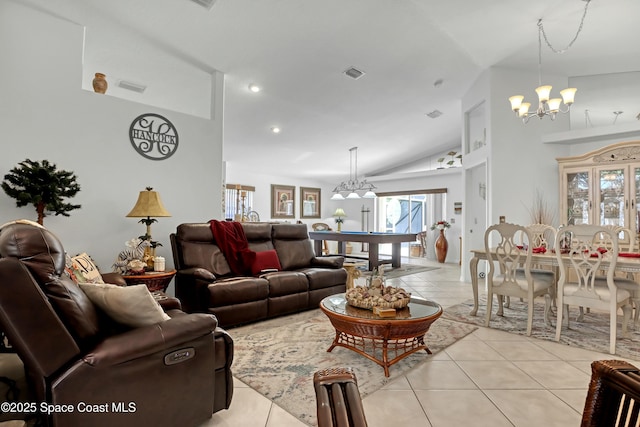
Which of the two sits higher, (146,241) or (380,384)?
(146,241)

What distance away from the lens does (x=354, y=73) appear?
4863mm

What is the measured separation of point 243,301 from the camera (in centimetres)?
328

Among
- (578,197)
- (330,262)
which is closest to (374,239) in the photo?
(330,262)

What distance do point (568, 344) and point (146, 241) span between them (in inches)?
162

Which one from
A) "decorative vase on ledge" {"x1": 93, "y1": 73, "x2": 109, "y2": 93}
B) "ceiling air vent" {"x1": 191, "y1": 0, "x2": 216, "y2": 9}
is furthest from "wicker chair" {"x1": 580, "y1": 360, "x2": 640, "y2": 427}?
"decorative vase on ledge" {"x1": 93, "y1": 73, "x2": 109, "y2": 93}

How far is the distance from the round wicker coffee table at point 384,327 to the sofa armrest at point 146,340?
1.06 meters

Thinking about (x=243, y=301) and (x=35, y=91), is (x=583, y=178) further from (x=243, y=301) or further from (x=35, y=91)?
(x=35, y=91)

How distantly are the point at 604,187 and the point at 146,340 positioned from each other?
18.9ft

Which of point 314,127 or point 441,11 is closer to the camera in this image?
point 441,11

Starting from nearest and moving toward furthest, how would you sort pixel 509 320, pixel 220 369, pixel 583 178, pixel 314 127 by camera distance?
pixel 220 369 → pixel 509 320 → pixel 583 178 → pixel 314 127

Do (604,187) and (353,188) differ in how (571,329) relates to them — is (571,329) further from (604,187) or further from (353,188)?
(353,188)

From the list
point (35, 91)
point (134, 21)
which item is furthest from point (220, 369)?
point (134, 21)

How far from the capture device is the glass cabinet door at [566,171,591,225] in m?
4.82

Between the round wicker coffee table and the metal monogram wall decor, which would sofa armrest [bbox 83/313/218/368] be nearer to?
the round wicker coffee table
